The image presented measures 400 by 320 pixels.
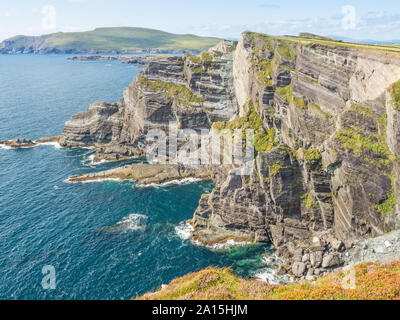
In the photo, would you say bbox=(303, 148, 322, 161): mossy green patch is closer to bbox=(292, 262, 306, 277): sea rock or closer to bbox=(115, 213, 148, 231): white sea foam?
bbox=(292, 262, 306, 277): sea rock

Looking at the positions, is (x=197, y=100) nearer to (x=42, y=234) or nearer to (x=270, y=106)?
(x=270, y=106)

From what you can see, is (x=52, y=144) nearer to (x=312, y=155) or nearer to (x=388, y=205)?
(x=312, y=155)

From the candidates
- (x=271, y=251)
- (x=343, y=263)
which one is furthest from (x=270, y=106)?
(x=343, y=263)

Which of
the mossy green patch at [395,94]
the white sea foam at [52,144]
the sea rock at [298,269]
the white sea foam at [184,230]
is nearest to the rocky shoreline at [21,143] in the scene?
the white sea foam at [52,144]

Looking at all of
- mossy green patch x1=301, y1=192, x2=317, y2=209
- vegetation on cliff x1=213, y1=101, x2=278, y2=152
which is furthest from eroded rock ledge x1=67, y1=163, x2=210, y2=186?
mossy green patch x1=301, y1=192, x2=317, y2=209

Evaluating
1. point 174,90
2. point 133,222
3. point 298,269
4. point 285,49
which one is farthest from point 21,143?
point 298,269

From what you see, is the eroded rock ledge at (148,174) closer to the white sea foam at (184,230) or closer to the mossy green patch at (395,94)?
the white sea foam at (184,230)
